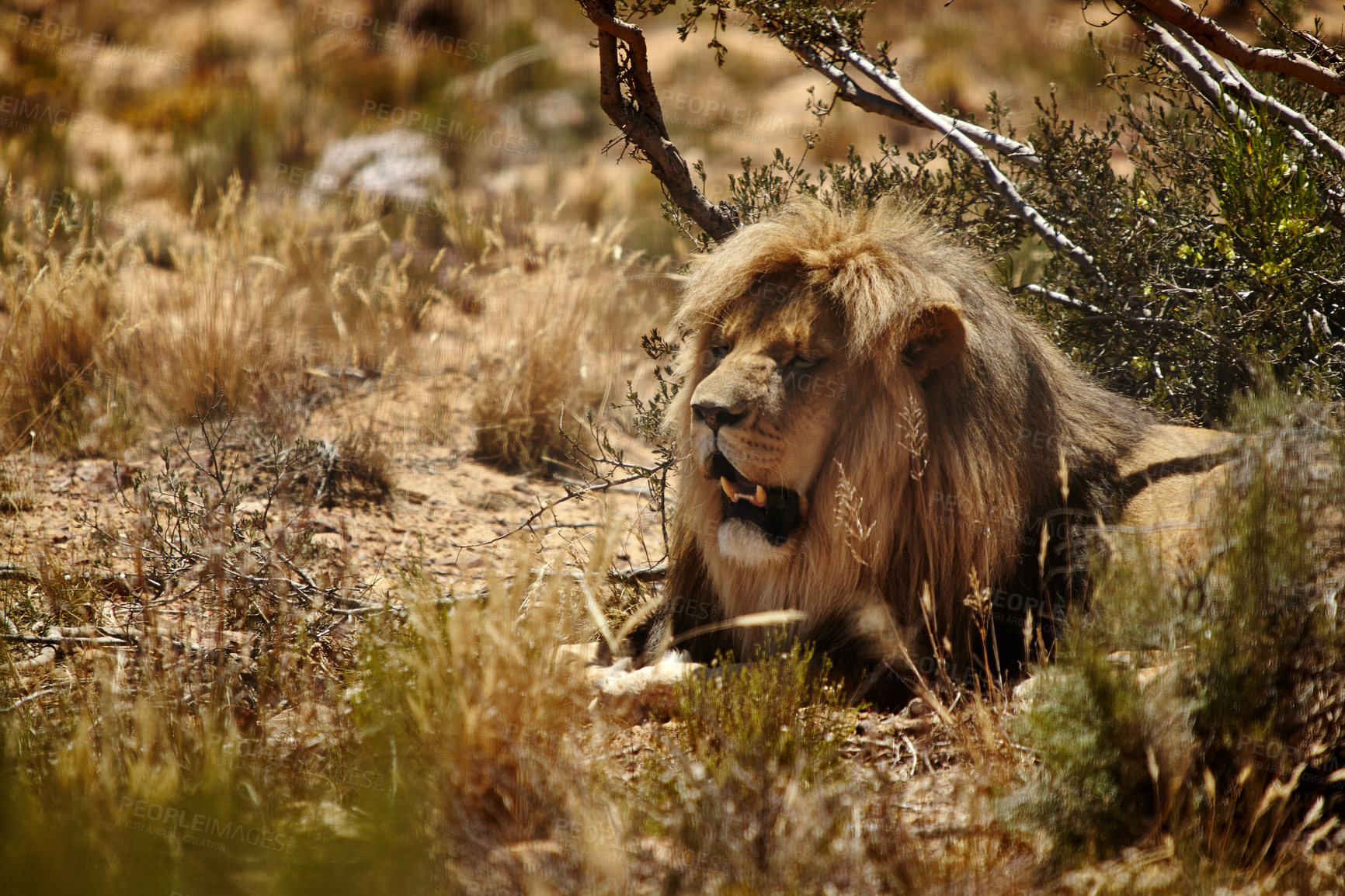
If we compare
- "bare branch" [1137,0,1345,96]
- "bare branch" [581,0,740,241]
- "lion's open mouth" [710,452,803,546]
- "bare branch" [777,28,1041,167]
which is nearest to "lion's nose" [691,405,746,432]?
"lion's open mouth" [710,452,803,546]

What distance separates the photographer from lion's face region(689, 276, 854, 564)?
324 cm

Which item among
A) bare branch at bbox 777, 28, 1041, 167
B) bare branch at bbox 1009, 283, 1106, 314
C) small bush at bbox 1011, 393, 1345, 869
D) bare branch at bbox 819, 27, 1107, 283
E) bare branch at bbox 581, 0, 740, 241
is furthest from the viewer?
bare branch at bbox 1009, 283, 1106, 314

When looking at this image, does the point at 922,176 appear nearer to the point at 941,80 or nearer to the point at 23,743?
the point at 23,743

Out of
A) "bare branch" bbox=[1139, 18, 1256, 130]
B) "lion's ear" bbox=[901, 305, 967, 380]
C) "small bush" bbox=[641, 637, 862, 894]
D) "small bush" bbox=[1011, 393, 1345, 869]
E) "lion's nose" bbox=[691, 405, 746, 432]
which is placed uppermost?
"bare branch" bbox=[1139, 18, 1256, 130]

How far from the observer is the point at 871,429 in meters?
3.37

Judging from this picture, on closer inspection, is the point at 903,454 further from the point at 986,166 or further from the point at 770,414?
the point at 986,166

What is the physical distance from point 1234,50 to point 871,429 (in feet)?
5.92

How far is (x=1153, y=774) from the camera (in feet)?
7.52

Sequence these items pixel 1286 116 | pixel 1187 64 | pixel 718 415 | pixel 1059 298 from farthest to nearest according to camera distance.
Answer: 1. pixel 1059 298
2. pixel 1187 64
3. pixel 1286 116
4. pixel 718 415

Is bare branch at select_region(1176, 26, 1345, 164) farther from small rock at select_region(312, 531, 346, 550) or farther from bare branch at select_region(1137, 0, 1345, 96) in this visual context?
small rock at select_region(312, 531, 346, 550)

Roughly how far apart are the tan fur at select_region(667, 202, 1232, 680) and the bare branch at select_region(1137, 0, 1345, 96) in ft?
3.50

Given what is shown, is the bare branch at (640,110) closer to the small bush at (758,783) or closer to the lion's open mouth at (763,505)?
the lion's open mouth at (763,505)

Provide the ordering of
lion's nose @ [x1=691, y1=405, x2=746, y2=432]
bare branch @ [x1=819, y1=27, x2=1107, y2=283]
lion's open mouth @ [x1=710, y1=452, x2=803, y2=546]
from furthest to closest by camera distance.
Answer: bare branch @ [x1=819, y1=27, x2=1107, y2=283]
lion's open mouth @ [x1=710, y1=452, x2=803, y2=546]
lion's nose @ [x1=691, y1=405, x2=746, y2=432]

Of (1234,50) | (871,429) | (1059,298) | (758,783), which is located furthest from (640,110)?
(758,783)
